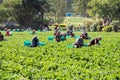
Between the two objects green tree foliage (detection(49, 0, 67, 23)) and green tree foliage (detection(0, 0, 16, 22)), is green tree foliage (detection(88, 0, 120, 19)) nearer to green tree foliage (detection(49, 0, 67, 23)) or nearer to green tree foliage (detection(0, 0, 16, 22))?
green tree foliage (detection(0, 0, 16, 22))

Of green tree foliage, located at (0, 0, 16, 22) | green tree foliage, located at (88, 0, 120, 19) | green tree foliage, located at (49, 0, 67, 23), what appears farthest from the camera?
green tree foliage, located at (49, 0, 67, 23)

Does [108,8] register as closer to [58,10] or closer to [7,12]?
[7,12]

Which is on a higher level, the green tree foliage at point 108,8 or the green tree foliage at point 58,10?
the green tree foliage at point 108,8

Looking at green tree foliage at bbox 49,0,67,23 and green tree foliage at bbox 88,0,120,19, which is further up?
green tree foliage at bbox 88,0,120,19

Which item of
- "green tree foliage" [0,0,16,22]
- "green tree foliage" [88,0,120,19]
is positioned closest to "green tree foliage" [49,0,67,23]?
"green tree foliage" [0,0,16,22]

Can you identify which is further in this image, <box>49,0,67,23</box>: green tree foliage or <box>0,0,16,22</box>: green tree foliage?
<box>49,0,67,23</box>: green tree foliage

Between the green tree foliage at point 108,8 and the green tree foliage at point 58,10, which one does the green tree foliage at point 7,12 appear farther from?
the green tree foliage at point 58,10

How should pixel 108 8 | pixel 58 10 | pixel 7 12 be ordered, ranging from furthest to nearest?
1. pixel 58 10
2. pixel 7 12
3. pixel 108 8

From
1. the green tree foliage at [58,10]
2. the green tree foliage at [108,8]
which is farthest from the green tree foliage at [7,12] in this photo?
the green tree foliage at [58,10]

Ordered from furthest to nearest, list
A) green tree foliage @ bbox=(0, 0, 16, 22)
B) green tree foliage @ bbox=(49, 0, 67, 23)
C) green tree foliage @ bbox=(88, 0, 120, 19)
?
1. green tree foliage @ bbox=(49, 0, 67, 23)
2. green tree foliage @ bbox=(0, 0, 16, 22)
3. green tree foliage @ bbox=(88, 0, 120, 19)

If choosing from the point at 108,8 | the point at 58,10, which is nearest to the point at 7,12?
the point at 108,8

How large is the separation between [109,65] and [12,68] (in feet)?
15.0

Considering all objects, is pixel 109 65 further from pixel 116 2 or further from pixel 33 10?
pixel 33 10

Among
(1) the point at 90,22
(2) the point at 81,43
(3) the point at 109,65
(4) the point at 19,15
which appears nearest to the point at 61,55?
(3) the point at 109,65
